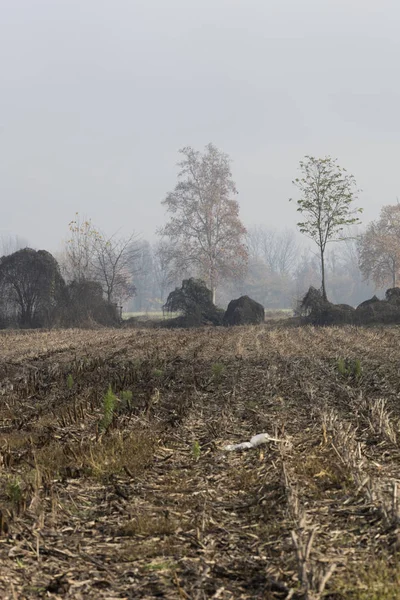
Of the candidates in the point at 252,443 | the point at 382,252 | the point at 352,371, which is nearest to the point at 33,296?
the point at 352,371

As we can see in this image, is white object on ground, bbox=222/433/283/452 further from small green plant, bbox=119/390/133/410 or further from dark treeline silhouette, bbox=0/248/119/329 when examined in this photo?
dark treeline silhouette, bbox=0/248/119/329

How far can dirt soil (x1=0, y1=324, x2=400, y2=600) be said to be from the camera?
10.8 ft

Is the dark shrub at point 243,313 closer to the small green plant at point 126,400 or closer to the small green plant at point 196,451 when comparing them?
the small green plant at point 126,400

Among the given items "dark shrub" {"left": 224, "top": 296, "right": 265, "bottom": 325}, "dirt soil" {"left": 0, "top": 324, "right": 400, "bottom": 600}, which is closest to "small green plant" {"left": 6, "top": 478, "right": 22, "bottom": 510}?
"dirt soil" {"left": 0, "top": 324, "right": 400, "bottom": 600}

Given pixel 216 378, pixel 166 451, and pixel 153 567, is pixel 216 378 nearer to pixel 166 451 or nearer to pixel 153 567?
pixel 166 451

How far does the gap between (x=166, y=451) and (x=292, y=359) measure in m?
8.05

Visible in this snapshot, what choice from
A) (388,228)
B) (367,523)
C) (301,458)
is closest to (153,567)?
(367,523)

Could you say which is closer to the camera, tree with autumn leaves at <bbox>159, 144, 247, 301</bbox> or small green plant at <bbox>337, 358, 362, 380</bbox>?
small green plant at <bbox>337, 358, 362, 380</bbox>

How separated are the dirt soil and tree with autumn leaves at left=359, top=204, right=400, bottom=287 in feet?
170

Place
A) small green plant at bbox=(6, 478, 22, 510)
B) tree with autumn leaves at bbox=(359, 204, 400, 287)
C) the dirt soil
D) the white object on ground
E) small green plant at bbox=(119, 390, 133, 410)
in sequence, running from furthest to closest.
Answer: tree with autumn leaves at bbox=(359, 204, 400, 287)
small green plant at bbox=(119, 390, 133, 410)
the white object on ground
small green plant at bbox=(6, 478, 22, 510)
the dirt soil

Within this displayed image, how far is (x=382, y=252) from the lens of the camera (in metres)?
59.5

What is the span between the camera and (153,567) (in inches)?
136

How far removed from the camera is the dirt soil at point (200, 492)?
3285mm

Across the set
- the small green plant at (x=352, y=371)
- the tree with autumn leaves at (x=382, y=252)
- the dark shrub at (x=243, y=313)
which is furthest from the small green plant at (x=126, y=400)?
the tree with autumn leaves at (x=382, y=252)
